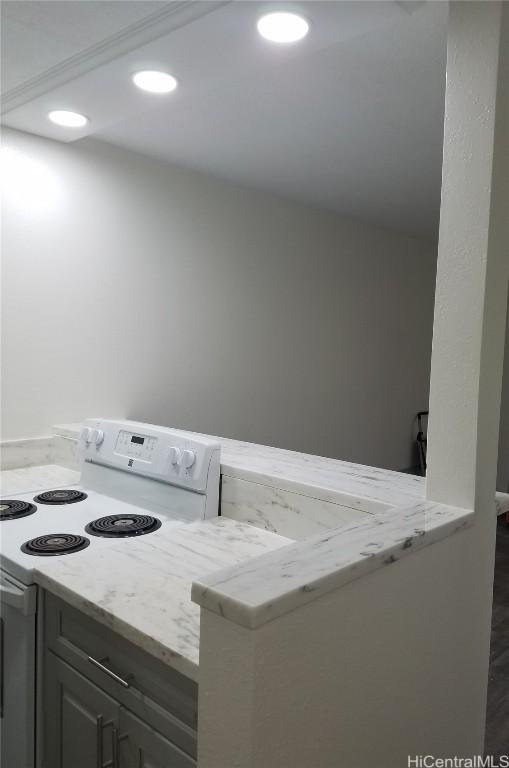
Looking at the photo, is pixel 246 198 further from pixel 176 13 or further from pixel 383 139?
pixel 176 13

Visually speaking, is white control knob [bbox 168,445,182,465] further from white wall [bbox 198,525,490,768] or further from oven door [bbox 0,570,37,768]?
white wall [bbox 198,525,490,768]

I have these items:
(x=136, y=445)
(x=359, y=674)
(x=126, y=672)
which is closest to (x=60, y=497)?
(x=136, y=445)

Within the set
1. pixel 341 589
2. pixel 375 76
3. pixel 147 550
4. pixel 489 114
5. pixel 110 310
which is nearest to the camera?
pixel 341 589

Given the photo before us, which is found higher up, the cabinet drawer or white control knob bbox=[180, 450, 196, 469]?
white control knob bbox=[180, 450, 196, 469]

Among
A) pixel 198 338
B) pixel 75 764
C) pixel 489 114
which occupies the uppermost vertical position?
pixel 489 114

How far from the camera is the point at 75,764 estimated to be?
131cm

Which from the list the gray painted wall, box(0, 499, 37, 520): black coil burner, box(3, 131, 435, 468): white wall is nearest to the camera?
box(0, 499, 37, 520): black coil burner

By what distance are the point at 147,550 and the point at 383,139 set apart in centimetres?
195

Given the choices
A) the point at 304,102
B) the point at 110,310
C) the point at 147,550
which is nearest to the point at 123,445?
the point at 147,550

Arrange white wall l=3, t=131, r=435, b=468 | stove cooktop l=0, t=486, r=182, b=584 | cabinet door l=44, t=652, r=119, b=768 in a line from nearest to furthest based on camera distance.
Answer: cabinet door l=44, t=652, r=119, b=768 < stove cooktop l=0, t=486, r=182, b=584 < white wall l=3, t=131, r=435, b=468

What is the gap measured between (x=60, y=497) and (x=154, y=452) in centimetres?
37

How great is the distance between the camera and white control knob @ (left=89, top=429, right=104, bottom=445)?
2088 mm

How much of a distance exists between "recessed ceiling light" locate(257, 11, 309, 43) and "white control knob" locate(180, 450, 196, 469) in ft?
3.83

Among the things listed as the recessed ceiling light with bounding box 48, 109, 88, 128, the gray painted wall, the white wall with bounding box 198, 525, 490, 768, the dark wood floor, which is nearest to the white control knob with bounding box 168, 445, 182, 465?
the white wall with bounding box 198, 525, 490, 768
